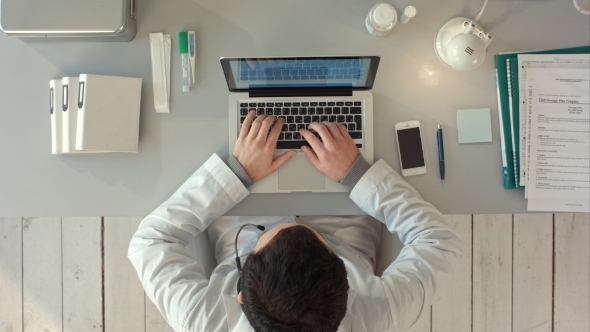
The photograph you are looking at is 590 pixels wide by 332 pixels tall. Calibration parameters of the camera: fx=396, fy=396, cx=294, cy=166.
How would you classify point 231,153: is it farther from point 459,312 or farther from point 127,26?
point 459,312

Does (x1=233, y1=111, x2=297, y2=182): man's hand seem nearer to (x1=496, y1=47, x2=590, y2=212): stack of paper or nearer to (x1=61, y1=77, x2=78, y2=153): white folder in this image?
(x1=61, y1=77, x2=78, y2=153): white folder

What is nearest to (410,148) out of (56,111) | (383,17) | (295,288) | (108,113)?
(383,17)

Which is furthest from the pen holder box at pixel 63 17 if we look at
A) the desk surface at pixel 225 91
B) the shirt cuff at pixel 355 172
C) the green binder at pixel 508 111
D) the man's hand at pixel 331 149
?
the green binder at pixel 508 111

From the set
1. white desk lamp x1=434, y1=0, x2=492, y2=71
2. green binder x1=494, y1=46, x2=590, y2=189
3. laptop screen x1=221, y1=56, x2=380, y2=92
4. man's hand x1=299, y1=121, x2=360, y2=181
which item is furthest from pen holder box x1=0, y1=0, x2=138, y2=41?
green binder x1=494, y1=46, x2=590, y2=189

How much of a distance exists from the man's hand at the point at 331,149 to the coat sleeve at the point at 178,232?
0.18m

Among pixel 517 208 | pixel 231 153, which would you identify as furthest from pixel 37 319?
pixel 517 208

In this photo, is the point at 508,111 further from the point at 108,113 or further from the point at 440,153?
the point at 108,113

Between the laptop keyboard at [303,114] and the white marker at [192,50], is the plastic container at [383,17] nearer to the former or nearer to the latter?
the laptop keyboard at [303,114]

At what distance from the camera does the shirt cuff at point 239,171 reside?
34.1 inches

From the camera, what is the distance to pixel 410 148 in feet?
2.93

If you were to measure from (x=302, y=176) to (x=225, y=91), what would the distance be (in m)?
0.26

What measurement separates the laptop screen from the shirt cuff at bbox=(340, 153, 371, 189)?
17 centimetres

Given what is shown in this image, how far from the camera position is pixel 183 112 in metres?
0.91

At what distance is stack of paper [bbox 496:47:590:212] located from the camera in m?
0.88
